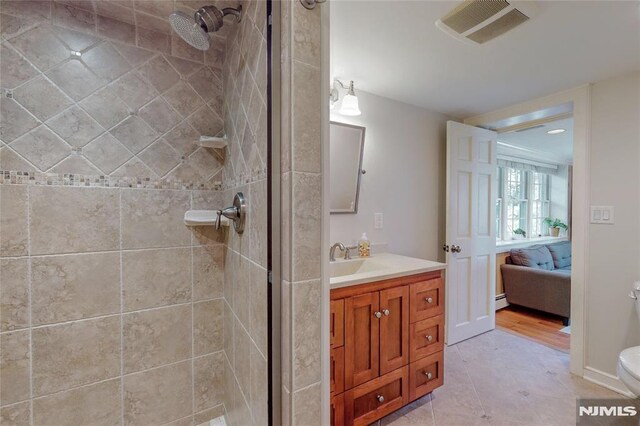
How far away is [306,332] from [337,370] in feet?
2.56

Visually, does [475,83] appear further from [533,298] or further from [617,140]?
[533,298]

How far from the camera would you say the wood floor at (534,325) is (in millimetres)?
2631

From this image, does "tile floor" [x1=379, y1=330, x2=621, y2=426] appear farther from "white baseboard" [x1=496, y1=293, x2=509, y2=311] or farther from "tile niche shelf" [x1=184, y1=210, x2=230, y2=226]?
"tile niche shelf" [x1=184, y1=210, x2=230, y2=226]

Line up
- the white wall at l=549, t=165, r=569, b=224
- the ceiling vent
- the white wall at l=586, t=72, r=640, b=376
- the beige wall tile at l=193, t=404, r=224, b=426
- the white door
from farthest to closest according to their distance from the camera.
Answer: the white wall at l=549, t=165, r=569, b=224
the white door
the white wall at l=586, t=72, r=640, b=376
the beige wall tile at l=193, t=404, r=224, b=426
the ceiling vent

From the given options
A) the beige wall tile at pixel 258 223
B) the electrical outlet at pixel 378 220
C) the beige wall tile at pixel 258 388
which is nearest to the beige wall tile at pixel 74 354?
the beige wall tile at pixel 258 388

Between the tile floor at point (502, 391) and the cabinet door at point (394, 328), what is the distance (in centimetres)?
41

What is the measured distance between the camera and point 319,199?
755mm

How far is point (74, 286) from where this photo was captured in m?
1.18

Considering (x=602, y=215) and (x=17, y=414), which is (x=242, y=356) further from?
(x=602, y=215)

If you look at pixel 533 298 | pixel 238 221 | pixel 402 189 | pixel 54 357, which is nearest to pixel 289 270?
pixel 238 221

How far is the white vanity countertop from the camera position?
1.40 metres

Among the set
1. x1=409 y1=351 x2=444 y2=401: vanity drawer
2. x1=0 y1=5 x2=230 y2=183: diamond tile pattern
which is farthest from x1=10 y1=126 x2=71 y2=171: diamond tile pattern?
x1=409 y1=351 x2=444 y2=401: vanity drawer

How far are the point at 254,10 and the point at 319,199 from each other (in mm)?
794

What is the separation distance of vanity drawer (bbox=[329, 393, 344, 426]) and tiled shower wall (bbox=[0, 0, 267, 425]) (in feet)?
1.47
